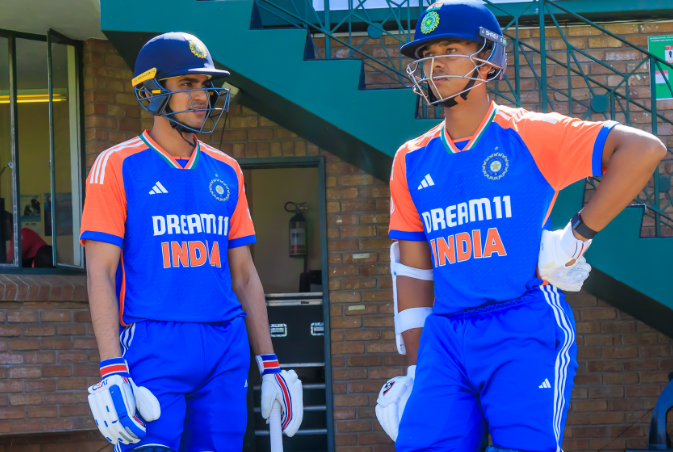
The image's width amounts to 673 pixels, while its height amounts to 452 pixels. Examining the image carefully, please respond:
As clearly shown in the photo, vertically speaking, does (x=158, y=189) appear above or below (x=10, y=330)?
above

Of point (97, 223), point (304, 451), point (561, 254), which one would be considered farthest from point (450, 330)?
point (304, 451)

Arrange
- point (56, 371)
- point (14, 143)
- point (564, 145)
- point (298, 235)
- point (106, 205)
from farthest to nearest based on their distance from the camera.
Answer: point (298, 235), point (14, 143), point (56, 371), point (106, 205), point (564, 145)

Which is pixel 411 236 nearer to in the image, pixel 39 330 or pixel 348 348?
pixel 348 348

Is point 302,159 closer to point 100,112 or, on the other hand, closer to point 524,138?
point 100,112

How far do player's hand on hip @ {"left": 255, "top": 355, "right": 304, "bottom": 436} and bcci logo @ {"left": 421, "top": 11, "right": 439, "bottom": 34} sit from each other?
1427 mm

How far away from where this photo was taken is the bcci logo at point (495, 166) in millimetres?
2059

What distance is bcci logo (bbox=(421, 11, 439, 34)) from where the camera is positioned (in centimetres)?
217

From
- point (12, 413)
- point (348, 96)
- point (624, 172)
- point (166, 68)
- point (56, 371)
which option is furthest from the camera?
point (56, 371)

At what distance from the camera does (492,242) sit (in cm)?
203

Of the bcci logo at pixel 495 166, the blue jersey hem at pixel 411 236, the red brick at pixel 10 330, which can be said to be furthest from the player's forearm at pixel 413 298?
the red brick at pixel 10 330

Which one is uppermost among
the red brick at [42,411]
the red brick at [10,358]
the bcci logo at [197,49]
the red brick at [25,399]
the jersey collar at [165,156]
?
the bcci logo at [197,49]

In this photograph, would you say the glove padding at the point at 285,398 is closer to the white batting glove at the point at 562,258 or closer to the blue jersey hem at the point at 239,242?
the blue jersey hem at the point at 239,242

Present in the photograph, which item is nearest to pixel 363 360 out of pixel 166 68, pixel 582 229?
pixel 166 68

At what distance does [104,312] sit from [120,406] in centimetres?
33
